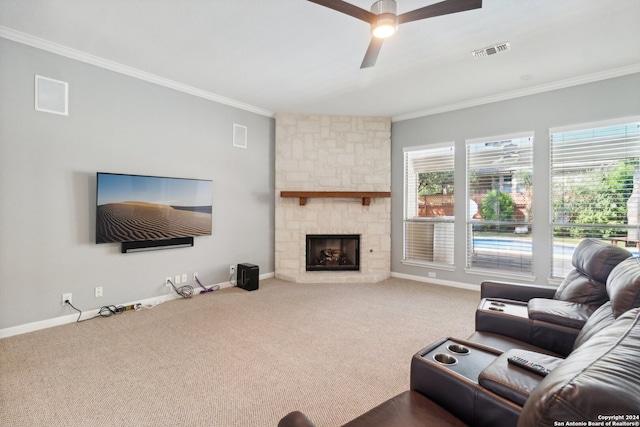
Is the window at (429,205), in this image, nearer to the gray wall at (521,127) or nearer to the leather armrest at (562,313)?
the gray wall at (521,127)

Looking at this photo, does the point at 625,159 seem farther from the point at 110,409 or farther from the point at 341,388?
the point at 110,409

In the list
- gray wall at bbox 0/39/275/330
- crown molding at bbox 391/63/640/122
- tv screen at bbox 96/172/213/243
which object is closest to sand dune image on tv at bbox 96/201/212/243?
tv screen at bbox 96/172/213/243

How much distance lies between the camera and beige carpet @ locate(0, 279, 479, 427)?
1.95 metres

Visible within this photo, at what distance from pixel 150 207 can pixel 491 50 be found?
14.1ft

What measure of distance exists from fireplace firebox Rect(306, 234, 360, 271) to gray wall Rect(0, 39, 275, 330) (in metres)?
1.58

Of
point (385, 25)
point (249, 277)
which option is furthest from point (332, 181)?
point (385, 25)

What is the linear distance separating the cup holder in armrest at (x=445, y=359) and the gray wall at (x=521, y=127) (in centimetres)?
367

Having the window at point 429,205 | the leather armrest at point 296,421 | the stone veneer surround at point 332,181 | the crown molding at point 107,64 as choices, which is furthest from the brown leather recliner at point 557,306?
the crown molding at point 107,64

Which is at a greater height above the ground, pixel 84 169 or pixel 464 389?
pixel 84 169

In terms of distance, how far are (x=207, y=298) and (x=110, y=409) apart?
2.38 metres

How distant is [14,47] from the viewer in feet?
9.91

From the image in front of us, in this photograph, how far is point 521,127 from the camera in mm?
4438

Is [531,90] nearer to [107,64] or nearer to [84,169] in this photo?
[107,64]

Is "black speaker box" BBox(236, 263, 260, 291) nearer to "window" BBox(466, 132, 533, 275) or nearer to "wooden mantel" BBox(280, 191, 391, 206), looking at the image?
"wooden mantel" BBox(280, 191, 391, 206)
